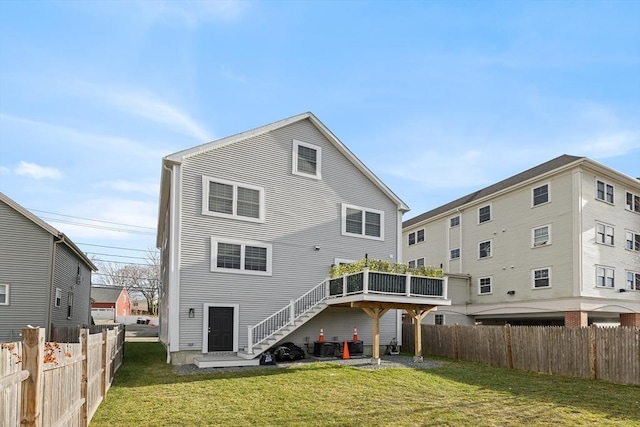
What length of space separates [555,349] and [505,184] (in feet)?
49.6

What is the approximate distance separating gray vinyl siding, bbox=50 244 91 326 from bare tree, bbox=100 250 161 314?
1690 inches

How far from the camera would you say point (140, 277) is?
231ft

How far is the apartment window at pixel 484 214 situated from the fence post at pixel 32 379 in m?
27.4

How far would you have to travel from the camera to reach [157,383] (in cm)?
1186

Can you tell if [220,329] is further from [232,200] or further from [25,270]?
[25,270]

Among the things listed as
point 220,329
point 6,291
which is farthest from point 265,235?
point 6,291

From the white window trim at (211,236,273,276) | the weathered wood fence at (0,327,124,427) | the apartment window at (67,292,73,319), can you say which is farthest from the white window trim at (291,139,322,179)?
the weathered wood fence at (0,327,124,427)

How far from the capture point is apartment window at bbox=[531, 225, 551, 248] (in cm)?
2431

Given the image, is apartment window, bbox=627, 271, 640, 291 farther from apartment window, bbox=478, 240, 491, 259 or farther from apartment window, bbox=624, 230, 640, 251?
apartment window, bbox=478, 240, 491, 259

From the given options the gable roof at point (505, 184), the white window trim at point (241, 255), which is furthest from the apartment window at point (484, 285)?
the white window trim at point (241, 255)

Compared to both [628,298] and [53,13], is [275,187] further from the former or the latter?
[628,298]

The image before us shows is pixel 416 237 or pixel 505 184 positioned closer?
pixel 505 184

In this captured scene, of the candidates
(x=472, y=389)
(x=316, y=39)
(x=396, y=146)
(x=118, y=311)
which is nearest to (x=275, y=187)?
(x=396, y=146)

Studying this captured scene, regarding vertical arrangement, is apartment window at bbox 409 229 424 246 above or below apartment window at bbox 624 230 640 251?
above
